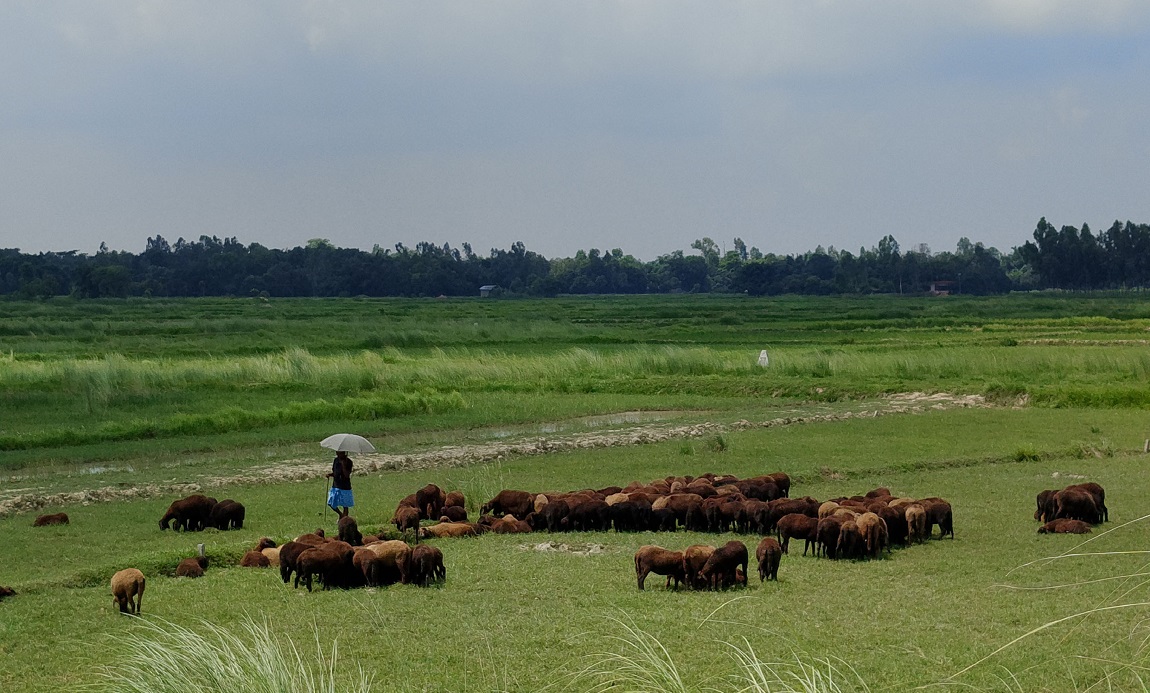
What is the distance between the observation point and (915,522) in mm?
13578

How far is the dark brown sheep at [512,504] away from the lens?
52.2 ft

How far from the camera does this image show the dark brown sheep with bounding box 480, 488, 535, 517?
627 inches

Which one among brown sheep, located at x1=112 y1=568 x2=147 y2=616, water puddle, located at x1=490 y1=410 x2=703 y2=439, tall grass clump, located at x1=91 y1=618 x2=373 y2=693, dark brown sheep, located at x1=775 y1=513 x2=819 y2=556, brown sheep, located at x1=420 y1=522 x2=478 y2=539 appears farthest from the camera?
water puddle, located at x1=490 y1=410 x2=703 y2=439

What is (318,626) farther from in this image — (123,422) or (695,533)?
(123,422)

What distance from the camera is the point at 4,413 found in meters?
29.0

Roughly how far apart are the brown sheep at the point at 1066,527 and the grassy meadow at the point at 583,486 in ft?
1.26

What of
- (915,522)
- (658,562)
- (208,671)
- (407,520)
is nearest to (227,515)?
(407,520)

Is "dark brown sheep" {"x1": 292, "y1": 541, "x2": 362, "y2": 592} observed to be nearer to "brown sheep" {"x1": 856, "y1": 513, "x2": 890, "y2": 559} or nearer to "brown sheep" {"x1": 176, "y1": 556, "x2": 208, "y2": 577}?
"brown sheep" {"x1": 176, "y1": 556, "x2": 208, "y2": 577}

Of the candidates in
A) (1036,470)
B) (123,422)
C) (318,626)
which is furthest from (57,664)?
(123,422)

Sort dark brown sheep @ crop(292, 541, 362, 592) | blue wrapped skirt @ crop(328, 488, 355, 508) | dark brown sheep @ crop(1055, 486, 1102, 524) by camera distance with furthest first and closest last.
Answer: blue wrapped skirt @ crop(328, 488, 355, 508) → dark brown sheep @ crop(1055, 486, 1102, 524) → dark brown sheep @ crop(292, 541, 362, 592)

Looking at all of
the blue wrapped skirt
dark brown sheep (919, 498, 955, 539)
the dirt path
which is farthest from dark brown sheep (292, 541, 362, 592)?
the dirt path

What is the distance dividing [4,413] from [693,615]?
24.7 metres

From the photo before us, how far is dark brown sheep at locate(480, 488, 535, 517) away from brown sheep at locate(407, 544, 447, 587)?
4025 millimetres

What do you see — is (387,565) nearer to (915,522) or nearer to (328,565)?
(328,565)
